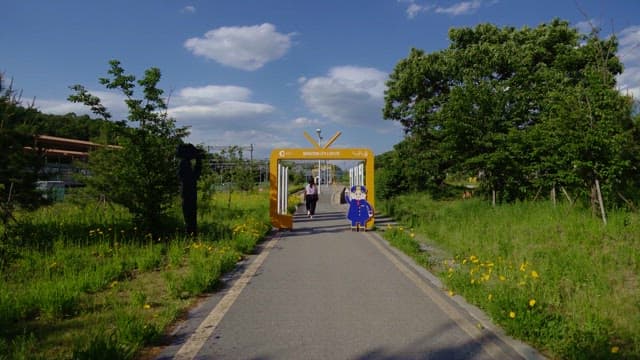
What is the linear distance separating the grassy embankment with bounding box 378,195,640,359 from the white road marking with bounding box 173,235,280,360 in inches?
118

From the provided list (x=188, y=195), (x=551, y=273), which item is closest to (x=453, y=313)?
(x=551, y=273)

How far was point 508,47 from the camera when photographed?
28.7 m

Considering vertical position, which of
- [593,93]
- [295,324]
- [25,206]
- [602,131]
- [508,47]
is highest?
[508,47]

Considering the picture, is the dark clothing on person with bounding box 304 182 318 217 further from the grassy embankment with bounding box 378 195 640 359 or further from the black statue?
the black statue

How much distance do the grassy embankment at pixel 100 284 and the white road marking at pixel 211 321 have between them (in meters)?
0.33

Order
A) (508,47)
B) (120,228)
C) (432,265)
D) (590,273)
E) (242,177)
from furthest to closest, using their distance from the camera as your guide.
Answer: (242,177)
(508,47)
(120,228)
(432,265)
(590,273)

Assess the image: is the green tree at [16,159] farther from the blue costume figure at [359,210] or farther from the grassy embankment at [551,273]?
the blue costume figure at [359,210]

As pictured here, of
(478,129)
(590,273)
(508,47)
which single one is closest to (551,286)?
(590,273)

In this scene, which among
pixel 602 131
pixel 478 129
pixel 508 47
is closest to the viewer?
pixel 602 131

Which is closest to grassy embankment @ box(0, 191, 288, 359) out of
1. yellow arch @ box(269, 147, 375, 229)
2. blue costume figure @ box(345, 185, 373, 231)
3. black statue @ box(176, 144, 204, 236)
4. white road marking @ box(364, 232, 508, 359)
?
black statue @ box(176, 144, 204, 236)

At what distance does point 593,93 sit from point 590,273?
257 inches

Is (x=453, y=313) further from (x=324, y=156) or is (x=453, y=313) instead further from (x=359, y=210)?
(x=324, y=156)

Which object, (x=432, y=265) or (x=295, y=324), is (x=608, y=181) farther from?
(x=295, y=324)

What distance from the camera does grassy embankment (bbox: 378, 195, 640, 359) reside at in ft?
14.7
